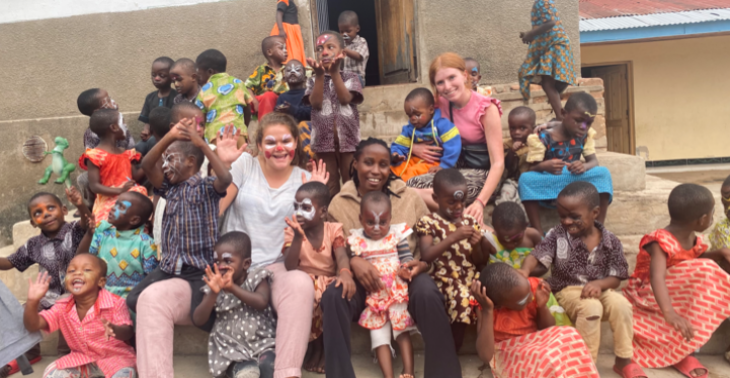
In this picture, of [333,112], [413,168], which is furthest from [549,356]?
[333,112]

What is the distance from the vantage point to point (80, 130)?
4.80m

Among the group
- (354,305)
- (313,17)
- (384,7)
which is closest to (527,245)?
(354,305)

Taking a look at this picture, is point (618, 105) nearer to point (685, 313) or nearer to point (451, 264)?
point (685, 313)

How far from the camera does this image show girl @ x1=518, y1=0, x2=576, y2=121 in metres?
4.35

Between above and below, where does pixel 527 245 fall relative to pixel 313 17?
below

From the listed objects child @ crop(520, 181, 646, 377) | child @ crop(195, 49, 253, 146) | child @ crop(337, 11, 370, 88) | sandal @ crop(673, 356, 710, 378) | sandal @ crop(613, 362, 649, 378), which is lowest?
sandal @ crop(673, 356, 710, 378)

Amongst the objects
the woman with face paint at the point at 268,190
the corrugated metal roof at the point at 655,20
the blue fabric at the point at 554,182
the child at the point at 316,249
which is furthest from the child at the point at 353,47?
the corrugated metal roof at the point at 655,20

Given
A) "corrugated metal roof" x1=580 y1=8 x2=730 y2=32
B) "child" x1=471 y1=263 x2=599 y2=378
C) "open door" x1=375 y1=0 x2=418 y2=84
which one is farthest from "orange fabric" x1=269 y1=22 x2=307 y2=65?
"corrugated metal roof" x1=580 y1=8 x2=730 y2=32

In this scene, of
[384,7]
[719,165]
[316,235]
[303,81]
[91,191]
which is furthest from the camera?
[719,165]

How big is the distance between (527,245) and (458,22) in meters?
3.40

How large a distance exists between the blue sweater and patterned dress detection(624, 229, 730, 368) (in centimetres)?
127

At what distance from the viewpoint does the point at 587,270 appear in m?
2.72

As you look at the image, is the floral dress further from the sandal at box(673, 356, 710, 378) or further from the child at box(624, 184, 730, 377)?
the sandal at box(673, 356, 710, 378)

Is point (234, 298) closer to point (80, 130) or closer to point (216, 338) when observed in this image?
point (216, 338)
